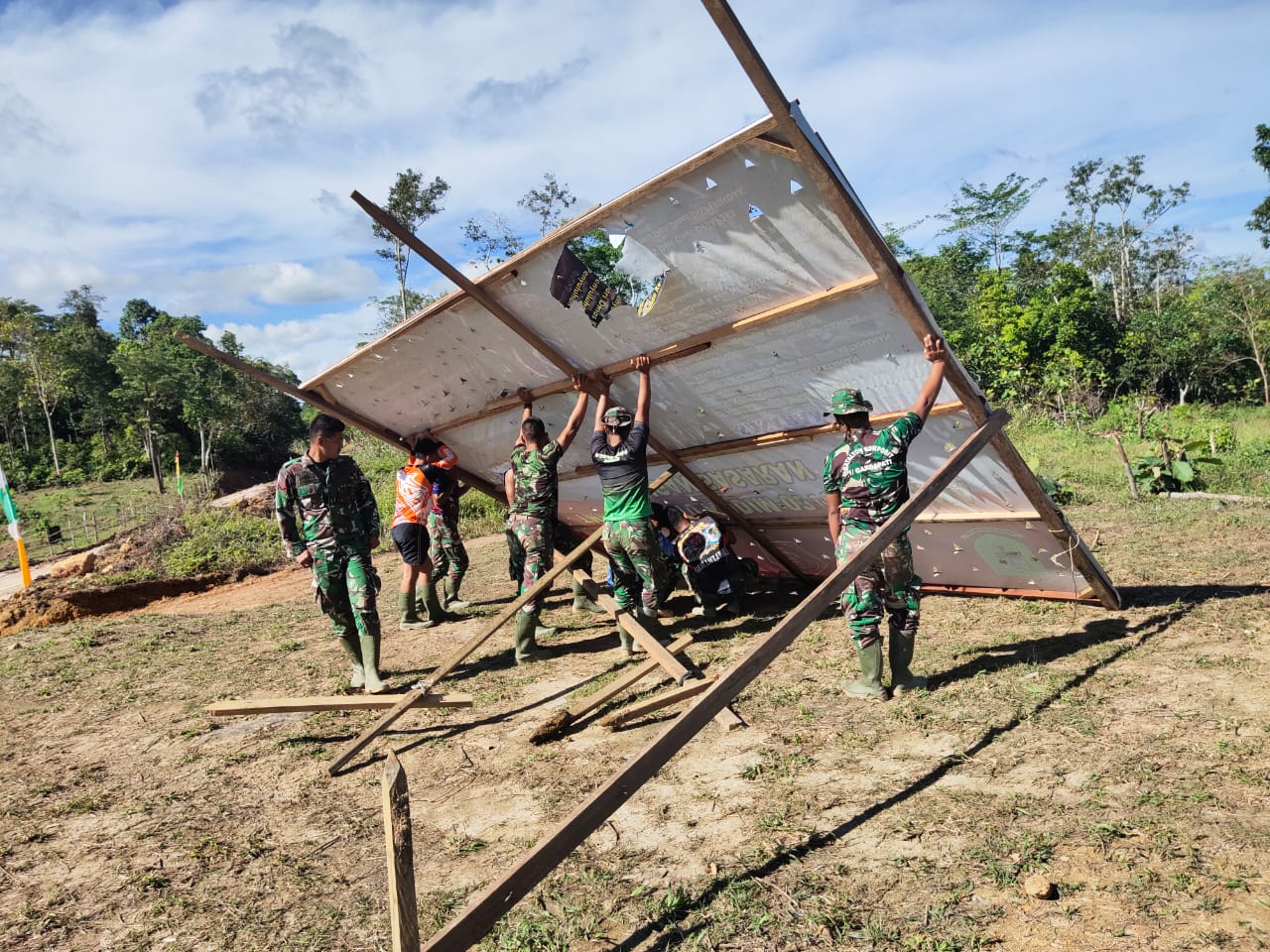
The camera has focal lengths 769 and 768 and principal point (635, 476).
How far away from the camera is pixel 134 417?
41594 millimetres

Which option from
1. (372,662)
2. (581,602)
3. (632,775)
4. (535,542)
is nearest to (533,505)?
(535,542)

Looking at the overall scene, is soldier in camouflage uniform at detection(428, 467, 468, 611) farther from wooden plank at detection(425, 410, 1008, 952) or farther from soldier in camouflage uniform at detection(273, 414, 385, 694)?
wooden plank at detection(425, 410, 1008, 952)

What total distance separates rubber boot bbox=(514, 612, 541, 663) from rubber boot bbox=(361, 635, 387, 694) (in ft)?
3.72

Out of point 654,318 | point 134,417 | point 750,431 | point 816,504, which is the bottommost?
point 816,504

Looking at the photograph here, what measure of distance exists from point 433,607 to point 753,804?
5.11 m

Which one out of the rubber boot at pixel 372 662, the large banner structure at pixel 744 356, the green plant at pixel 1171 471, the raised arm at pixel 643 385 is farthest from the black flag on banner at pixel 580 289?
the green plant at pixel 1171 471

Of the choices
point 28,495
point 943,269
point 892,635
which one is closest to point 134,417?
point 28,495

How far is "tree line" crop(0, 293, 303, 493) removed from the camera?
3928 centimetres

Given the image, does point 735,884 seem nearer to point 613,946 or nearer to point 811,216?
point 613,946

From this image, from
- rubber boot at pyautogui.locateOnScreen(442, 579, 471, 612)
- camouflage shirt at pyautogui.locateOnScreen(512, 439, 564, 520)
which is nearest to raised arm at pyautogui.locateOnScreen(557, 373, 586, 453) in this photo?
camouflage shirt at pyautogui.locateOnScreen(512, 439, 564, 520)

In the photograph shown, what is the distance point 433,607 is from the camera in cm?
804

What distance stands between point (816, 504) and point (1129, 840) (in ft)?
12.0

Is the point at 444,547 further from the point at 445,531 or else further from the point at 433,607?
the point at 433,607

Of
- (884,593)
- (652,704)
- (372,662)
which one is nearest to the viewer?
(884,593)
